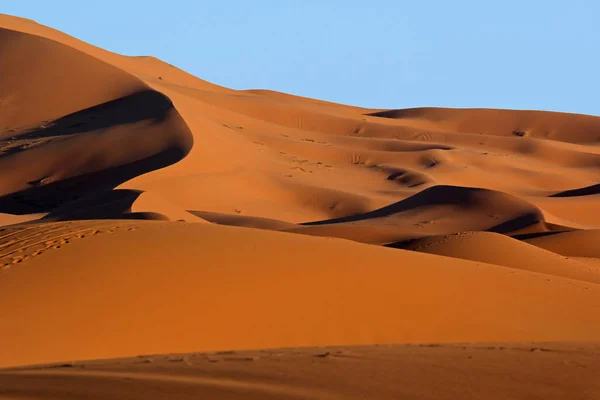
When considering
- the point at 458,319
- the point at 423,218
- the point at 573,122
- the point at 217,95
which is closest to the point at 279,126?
the point at 217,95

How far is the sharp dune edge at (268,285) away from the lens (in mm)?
6027

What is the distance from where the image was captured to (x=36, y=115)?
40188mm

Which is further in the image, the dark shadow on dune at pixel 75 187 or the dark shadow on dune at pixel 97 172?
the dark shadow on dune at pixel 97 172

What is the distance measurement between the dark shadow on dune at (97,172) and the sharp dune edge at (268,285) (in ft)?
0.34

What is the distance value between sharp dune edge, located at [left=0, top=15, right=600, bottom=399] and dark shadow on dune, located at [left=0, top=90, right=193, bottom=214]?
0.10 metres

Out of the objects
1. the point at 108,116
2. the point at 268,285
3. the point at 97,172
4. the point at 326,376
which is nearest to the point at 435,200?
the point at 97,172

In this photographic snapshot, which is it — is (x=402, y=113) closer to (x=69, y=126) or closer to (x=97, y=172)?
(x=69, y=126)

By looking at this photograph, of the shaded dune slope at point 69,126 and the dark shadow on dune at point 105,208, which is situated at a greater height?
the shaded dune slope at point 69,126

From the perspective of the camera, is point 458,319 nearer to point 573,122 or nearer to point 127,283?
point 127,283

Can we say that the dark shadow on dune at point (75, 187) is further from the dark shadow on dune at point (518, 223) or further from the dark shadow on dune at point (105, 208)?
the dark shadow on dune at point (518, 223)

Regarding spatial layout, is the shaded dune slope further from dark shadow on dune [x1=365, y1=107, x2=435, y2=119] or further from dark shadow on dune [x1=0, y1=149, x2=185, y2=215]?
dark shadow on dune [x1=365, y1=107, x2=435, y2=119]

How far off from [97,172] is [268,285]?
23.3 m

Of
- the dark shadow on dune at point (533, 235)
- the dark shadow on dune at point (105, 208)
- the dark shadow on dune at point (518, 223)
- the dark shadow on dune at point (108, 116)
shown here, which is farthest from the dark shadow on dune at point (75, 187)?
the dark shadow on dune at point (533, 235)

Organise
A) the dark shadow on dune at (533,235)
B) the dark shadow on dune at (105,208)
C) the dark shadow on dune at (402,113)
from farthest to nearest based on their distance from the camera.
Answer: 1. the dark shadow on dune at (402,113)
2. the dark shadow on dune at (533,235)
3. the dark shadow on dune at (105,208)
